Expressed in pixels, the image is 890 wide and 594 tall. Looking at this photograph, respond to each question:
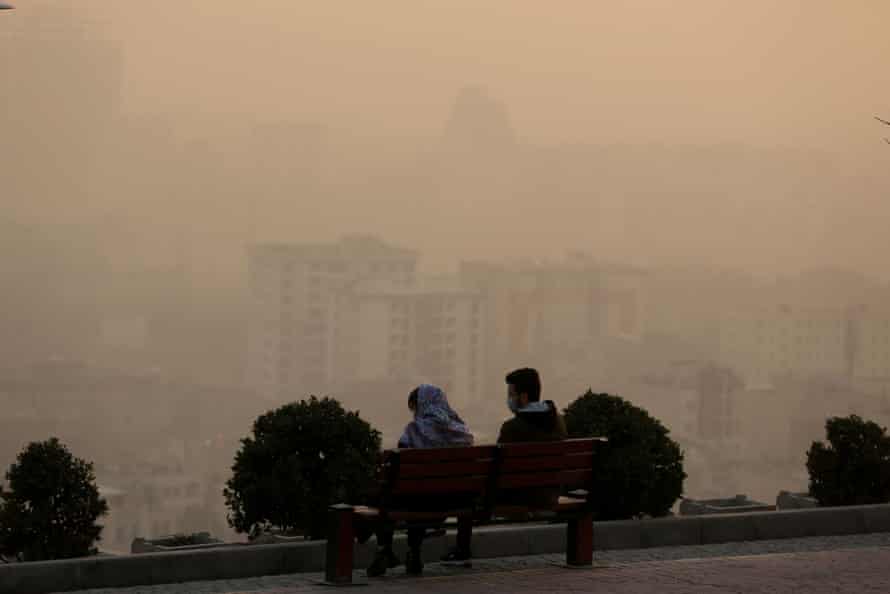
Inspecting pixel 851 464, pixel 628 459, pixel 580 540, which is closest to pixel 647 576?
pixel 580 540

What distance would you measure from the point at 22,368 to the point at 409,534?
2839 cm

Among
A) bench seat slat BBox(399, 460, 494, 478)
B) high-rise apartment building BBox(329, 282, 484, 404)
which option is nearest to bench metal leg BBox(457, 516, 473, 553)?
bench seat slat BBox(399, 460, 494, 478)

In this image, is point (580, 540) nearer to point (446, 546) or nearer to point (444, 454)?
point (446, 546)

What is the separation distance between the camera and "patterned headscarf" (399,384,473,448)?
10500mm

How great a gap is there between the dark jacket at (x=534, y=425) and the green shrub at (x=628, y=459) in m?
1.61

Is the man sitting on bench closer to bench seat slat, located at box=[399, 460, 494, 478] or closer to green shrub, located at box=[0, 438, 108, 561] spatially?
bench seat slat, located at box=[399, 460, 494, 478]

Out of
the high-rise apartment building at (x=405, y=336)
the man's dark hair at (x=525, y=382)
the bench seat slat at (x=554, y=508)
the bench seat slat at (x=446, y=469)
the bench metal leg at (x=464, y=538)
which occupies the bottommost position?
the bench metal leg at (x=464, y=538)

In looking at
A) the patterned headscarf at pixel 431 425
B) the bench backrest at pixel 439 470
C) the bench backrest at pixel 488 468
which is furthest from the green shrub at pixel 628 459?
the bench backrest at pixel 439 470

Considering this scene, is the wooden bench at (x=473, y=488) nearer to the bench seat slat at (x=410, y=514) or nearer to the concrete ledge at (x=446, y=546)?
the bench seat slat at (x=410, y=514)

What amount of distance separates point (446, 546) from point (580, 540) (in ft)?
2.69

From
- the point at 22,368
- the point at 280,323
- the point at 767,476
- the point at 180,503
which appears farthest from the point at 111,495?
the point at 767,476

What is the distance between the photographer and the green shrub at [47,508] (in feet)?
35.3

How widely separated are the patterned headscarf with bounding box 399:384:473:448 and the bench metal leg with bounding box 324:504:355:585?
0.64 meters

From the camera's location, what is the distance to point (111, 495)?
108 ft
